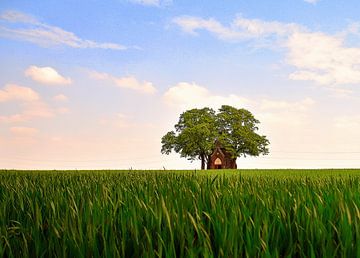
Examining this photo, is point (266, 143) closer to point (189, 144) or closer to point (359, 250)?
point (189, 144)

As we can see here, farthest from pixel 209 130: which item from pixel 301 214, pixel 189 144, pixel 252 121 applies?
pixel 301 214

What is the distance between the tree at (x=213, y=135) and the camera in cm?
4603

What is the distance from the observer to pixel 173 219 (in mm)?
2721

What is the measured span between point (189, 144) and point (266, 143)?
9.41 m

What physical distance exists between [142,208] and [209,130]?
4336 centimetres

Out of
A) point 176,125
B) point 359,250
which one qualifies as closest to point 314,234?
point 359,250

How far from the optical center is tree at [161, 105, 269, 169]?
151 feet

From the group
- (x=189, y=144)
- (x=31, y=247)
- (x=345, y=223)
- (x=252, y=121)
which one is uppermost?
(x=252, y=121)

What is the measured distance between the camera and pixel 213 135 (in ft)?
153

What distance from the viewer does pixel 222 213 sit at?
2.85 m

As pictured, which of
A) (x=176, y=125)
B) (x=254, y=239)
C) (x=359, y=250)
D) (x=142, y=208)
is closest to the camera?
(x=359, y=250)

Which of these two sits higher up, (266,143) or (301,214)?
(266,143)

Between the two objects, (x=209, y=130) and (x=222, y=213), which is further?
(x=209, y=130)

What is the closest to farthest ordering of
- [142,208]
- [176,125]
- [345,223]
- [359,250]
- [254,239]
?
[359,250] → [254,239] → [345,223] → [142,208] → [176,125]
